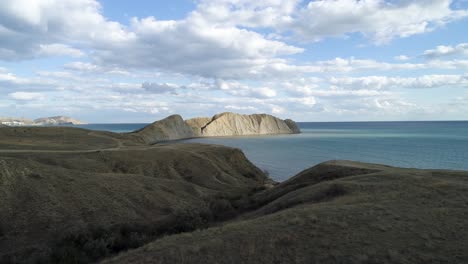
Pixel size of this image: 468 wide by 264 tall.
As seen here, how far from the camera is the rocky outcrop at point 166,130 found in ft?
438

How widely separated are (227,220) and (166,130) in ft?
413

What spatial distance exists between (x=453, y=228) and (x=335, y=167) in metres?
20.6

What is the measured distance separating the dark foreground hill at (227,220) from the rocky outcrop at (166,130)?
9183 cm

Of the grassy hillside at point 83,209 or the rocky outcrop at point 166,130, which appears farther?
the rocky outcrop at point 166,130

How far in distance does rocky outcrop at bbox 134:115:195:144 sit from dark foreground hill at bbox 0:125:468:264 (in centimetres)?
9183

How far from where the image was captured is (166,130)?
14788cm

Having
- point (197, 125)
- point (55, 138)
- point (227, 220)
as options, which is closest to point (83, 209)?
point (227, 220)

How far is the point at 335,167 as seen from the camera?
34812 mm

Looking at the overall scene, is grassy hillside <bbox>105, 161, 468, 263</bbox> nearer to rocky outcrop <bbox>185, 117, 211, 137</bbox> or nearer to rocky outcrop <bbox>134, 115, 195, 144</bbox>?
rocky outcrop <bbox>134, 115, 195, 144</bbox>

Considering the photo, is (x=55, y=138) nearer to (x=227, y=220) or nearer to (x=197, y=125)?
(x=227, y=220)

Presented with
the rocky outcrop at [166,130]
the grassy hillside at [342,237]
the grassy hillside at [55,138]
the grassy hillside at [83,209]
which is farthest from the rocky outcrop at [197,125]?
the grassy hillside at [342,237]

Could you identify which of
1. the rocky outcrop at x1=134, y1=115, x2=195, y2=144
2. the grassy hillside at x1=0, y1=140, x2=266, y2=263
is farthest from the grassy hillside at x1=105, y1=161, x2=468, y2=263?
the rocky outcrop at x1=134, y1=115, x2=195, y2=144

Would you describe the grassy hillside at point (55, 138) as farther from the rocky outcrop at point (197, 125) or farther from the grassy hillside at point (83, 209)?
the rocky outcrop at point (197, 125)

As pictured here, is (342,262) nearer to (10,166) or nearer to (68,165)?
(10,166)
